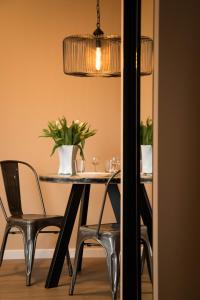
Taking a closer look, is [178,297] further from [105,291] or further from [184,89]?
[105,291]

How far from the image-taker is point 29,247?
4219mm

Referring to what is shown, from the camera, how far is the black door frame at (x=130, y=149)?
101 inches

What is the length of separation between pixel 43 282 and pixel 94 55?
1744mm

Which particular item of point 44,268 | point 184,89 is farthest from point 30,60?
point 184,89

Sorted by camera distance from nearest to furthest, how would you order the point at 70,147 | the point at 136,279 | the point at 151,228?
1. the point at 151,228
2. the point at 136,279
3. the point at 70,147

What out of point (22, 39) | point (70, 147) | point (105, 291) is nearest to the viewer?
point (105, 291)

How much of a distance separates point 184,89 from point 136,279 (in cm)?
104

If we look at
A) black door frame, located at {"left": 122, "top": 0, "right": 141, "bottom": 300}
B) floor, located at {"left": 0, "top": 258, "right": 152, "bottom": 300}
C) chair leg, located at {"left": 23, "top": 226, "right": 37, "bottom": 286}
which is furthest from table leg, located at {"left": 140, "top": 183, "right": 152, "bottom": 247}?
chair leg, located at {"left": 23, "top": 226, "right": 37, "bottom": 286}

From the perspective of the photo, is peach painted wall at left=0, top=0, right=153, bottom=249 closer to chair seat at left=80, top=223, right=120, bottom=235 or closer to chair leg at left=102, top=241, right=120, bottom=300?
chair seat at left=80, top=223, right=120, bottom=235

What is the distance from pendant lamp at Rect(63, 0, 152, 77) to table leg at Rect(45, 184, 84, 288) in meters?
0.93

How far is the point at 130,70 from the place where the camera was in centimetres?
269

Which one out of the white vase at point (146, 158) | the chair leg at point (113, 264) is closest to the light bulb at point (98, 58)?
the chair leg at point (113, 264)

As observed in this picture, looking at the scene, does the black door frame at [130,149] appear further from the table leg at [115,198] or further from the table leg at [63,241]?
the table leg at [63,241]

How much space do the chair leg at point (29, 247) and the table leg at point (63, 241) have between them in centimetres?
15
